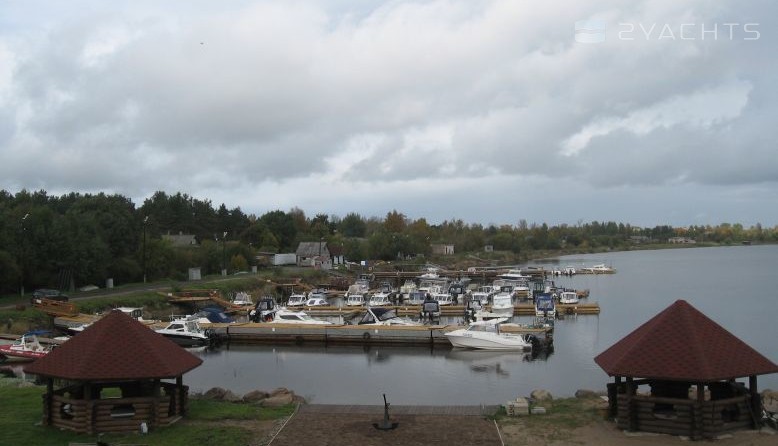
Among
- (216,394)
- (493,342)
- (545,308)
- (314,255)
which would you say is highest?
(314,255)

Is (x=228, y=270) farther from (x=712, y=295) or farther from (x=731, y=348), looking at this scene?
(x=731, y=348)

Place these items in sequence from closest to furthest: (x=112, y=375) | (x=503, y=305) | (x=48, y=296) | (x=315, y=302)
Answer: (x=112, y=375) < (x=48, y=296) < (x=503, y=305) < (x=315, y=302)

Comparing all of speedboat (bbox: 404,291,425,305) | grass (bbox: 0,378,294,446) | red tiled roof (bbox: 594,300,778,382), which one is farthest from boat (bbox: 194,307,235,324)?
red tiled roof (bbox: 594,300,778,382)

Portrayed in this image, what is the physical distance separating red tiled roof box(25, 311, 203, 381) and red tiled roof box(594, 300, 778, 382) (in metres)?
12.0

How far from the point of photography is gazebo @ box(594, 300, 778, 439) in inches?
647

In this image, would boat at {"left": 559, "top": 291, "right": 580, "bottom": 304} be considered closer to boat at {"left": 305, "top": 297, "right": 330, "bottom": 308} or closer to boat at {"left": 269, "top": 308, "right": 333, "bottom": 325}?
boat at {"left": 305, "top": 297, "right": 330, "bottom": 308}

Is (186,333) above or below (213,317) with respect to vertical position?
below

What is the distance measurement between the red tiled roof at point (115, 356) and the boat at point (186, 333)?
86.5 feet

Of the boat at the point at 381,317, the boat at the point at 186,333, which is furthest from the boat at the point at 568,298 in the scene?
the boat at the point at 186,333

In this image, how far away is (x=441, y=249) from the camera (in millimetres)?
173125

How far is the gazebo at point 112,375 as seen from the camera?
17641 mm

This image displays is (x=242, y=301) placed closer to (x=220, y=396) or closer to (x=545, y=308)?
(x=545, y=308)

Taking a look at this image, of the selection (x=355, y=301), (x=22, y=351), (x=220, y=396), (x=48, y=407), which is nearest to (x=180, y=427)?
(x=48, y=407)

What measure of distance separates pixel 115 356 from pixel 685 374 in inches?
576
